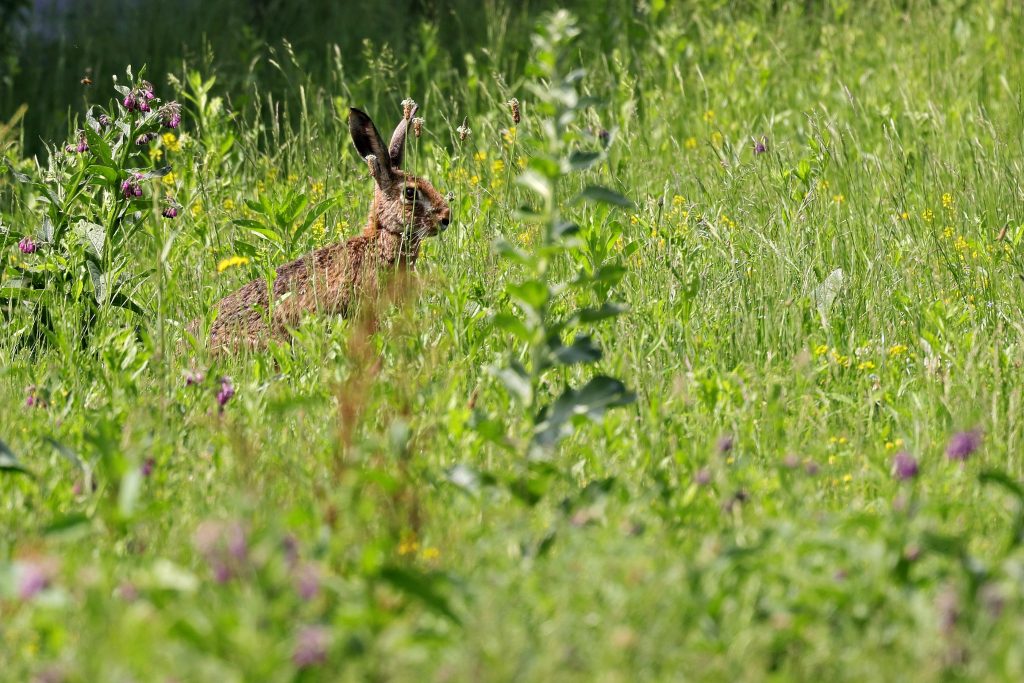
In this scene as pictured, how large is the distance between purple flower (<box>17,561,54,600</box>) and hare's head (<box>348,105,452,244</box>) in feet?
10.8

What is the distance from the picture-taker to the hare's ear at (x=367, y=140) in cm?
531

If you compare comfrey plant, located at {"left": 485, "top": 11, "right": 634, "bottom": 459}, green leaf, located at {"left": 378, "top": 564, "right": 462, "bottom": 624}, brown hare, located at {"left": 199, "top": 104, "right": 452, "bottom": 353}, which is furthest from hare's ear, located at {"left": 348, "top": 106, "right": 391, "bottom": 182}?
green leaf, located at {"left": 378, "top": 564, "right": 462, "bottom": 624}

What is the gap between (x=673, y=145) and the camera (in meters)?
6.62

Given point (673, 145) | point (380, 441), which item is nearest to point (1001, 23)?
point (673, 145)

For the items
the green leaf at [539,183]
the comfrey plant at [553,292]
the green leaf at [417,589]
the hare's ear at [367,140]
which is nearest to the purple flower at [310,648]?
the green leaf at [417,589]

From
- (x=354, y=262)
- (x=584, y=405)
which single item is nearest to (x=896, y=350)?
(x=584, y=405)

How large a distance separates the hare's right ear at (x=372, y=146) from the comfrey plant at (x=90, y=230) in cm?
87

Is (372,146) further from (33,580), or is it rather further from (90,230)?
(33,580)

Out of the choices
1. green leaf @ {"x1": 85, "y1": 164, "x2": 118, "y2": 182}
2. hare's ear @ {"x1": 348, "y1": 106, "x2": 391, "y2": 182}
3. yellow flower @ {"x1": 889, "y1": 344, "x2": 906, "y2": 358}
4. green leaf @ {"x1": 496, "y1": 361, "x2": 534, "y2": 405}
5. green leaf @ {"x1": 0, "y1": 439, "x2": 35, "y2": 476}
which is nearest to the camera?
green leaf @ {"x1": 0, "y1": 439, "x2": 35, "y2": 476}

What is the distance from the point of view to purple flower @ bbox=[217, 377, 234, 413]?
3.61 meters

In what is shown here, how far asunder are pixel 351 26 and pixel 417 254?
4806 mm

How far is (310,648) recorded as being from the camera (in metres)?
2.09

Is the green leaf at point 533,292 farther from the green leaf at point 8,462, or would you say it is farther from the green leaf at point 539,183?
the green leaf at point 8,462

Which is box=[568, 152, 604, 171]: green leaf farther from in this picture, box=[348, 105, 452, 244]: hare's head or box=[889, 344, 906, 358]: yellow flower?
box=[348, 105, 452, 244]: hare's head
